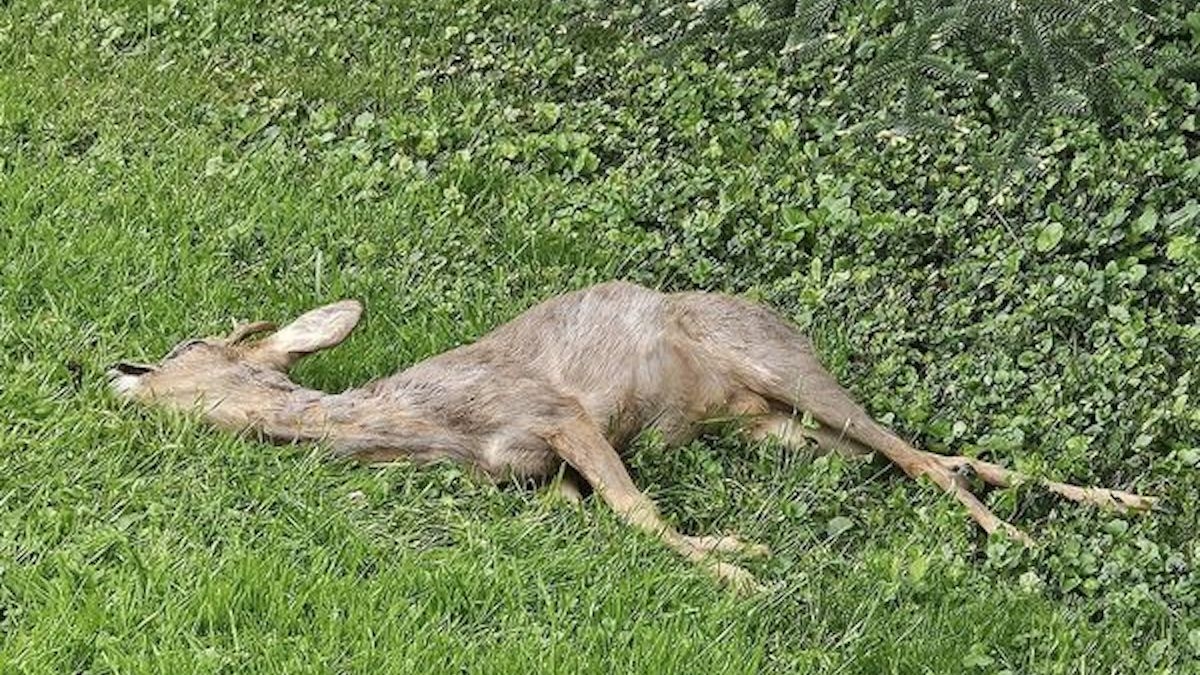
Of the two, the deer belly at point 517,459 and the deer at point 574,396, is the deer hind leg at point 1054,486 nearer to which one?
the deer at point 574,396

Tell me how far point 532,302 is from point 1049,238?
6.50 feet

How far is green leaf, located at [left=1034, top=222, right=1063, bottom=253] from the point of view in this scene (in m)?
6.99

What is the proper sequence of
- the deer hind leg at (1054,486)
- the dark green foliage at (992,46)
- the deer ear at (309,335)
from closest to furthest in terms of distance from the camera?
the dark green foliage at (992,46) → the deer hind leg at (1054,486) → the deer ear at (309,335)

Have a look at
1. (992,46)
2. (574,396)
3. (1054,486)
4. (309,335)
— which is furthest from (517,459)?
(992,46)

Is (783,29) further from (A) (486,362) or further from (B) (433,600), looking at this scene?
(B) (433,600)

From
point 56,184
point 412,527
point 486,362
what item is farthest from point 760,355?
point 56,184

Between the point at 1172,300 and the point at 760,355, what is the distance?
1490mm

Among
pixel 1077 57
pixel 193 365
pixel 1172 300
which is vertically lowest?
pixel 1172 300

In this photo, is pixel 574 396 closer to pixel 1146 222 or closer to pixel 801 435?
pixel 801 435

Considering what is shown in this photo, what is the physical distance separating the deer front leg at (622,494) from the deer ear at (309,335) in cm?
86

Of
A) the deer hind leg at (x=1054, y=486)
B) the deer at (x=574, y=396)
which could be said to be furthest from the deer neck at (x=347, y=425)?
the deer hind leg at (x=1054, y=486)

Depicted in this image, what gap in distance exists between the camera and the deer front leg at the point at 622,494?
5500 mm

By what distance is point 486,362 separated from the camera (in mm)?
6410

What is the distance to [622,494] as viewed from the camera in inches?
232
